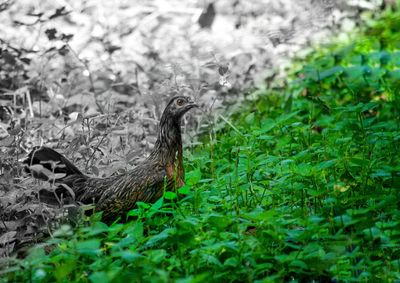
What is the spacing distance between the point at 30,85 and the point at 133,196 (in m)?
3.06

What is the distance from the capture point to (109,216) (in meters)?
5.66

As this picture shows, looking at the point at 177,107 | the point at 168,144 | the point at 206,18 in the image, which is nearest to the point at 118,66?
the point at 206,18

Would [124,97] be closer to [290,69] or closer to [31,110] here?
[31,110]

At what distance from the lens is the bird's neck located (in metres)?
5.80

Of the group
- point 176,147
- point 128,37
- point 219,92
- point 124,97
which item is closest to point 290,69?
point 219,92

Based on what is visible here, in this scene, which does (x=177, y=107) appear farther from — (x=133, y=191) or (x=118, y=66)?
(x=118, y=66)

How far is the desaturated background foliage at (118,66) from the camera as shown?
6.30 metres

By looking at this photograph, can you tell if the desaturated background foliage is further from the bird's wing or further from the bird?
the bird's wing

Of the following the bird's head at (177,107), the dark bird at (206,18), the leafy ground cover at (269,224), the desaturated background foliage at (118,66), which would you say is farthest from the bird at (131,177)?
the dark bird at (206,18)

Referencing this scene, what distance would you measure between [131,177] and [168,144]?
1.23 feet

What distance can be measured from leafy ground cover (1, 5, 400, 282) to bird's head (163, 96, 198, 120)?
0.52 m

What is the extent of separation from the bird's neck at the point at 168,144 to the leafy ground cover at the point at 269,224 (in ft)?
1.11

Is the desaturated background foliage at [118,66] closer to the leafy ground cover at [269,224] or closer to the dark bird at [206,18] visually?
the dark bird at [206,18]

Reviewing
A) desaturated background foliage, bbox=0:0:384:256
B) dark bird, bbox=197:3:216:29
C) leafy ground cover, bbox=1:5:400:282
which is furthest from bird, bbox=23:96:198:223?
dark bird, bbox=197:3:216:29
